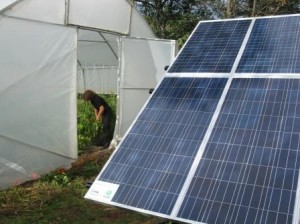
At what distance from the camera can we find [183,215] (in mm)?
3959

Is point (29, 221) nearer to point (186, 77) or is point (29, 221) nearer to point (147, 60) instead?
point (186, 77)

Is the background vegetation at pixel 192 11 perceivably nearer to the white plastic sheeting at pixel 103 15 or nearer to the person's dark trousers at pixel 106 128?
the white plastic sheeting at pixel 103 15

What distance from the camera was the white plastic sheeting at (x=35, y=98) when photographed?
786 cm

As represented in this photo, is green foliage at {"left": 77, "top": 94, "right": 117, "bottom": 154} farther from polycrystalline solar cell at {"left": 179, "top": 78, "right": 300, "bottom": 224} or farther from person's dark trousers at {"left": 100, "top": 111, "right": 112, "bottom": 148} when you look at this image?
polycrystalline solar cell at {"left": 179, "top": 78, "right": 300, "bottom": 224}

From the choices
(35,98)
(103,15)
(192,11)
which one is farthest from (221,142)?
(192,11)

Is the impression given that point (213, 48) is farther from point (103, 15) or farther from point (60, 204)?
point (103, 15)

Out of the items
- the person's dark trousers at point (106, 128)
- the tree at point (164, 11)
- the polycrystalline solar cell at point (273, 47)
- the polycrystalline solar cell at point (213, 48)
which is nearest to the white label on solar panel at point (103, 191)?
the polycrystalline solar cell at point (213, 48)

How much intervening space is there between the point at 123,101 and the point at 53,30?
8.60ft

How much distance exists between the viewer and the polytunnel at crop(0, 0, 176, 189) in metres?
7.91

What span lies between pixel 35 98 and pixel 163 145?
4.32 metres

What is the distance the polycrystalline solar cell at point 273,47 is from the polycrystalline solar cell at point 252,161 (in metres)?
0.36

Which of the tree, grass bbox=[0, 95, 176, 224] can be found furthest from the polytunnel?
the tree

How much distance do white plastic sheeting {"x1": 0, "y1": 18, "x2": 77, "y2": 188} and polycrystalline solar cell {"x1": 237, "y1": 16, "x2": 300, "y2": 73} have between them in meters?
4.17

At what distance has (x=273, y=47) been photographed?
5836 millimetres
